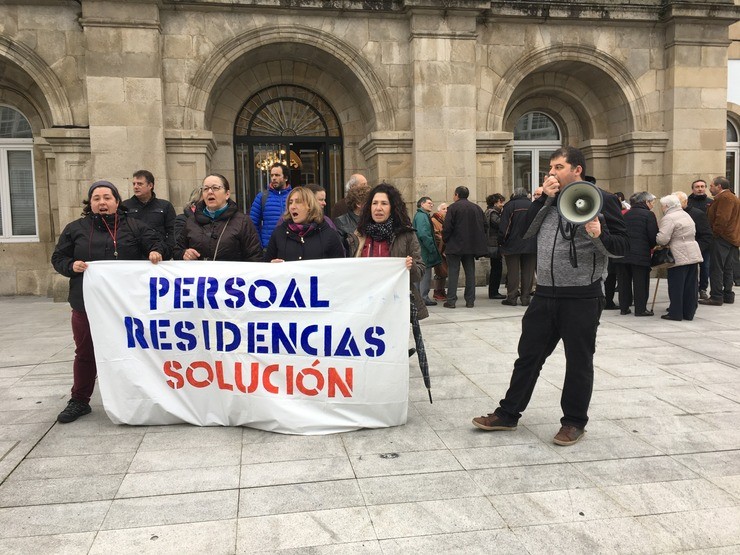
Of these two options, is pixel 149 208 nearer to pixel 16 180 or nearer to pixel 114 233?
pixel 114 233

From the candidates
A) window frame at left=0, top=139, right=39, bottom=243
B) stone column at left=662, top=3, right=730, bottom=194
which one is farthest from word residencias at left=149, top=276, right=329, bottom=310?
stone column at left=662, top=3, right=730, bottom=194

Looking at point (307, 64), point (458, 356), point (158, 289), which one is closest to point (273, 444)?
point (158, 289)

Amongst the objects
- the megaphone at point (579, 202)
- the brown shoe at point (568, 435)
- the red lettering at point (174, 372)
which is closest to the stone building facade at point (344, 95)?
the red lettering at point (174, 372)

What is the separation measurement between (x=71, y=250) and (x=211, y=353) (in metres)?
1.44

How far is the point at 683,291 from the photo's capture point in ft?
27.0

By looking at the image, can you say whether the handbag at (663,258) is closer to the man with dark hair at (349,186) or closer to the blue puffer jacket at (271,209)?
the man with dark hair at (349,186)

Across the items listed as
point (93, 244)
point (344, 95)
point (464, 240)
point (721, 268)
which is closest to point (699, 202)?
point (721, 268)

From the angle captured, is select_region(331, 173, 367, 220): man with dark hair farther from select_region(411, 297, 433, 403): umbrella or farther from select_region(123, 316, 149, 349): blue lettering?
select_region(123, 316, 149, 349): blue lettering

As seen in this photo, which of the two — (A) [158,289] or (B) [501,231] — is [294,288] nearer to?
(A) [158,289]

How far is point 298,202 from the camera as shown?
4621mm

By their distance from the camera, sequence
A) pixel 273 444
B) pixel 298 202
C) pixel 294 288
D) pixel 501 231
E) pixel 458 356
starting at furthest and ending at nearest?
pixel 501 231
pixel 458 356
pixel 298 202
pixel 294 288
pixel 273 444

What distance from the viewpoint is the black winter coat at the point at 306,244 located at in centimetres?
470

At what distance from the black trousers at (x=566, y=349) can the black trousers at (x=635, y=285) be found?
5240mm

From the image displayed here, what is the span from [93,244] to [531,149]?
34.6 feet
